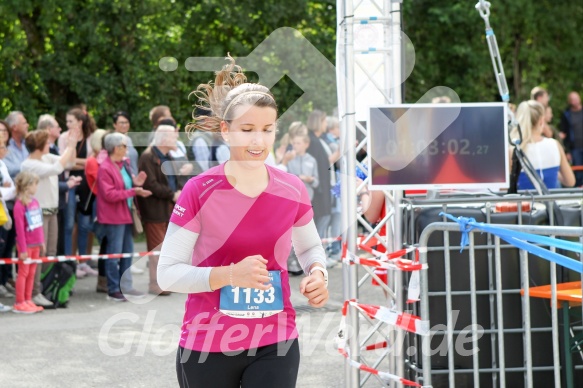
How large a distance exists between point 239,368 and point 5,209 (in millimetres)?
6578

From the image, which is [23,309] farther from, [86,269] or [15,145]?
[86,269]

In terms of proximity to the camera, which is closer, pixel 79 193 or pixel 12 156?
pixel 12 156

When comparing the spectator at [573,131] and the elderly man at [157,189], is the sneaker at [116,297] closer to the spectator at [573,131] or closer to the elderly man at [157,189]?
the elderly man at [157,189]

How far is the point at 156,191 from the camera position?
1117 cm

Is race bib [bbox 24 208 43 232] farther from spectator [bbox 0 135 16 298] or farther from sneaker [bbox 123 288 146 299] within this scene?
sneaker [bbox 123 288 146 299]

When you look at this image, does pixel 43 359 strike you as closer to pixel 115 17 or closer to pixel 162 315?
pixel 162 315

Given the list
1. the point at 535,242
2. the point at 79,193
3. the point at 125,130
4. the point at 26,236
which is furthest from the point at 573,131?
the point at 535,242

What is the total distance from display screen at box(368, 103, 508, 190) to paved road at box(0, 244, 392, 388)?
1763 mm

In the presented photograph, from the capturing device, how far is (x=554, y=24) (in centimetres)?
2445

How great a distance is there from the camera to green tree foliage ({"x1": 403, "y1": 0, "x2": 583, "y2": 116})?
2370 centimetres

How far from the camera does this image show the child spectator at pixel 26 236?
10133 mm

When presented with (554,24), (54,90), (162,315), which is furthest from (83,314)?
(554,24)

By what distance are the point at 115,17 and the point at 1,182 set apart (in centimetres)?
1062

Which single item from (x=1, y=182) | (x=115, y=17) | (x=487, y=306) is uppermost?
(x=115, y=17)
